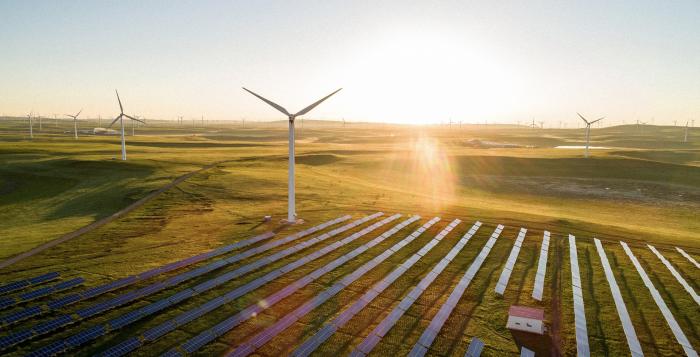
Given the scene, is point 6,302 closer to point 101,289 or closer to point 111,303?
point 101,289

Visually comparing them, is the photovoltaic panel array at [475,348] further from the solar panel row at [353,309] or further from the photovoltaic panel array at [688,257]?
the photovoltaic panel array at [688,257]

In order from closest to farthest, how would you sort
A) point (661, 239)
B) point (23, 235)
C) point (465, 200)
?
point (23, 235) < point (661, 239) < point (465, 200)

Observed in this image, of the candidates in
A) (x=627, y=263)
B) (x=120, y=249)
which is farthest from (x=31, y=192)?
(x=627, y=263)

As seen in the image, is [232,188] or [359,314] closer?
[359,314]

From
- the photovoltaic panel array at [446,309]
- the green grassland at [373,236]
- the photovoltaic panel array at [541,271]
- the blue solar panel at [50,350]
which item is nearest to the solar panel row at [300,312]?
the green grassland at [373,236]

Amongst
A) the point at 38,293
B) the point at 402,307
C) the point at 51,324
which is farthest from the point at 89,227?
the point at 402,307

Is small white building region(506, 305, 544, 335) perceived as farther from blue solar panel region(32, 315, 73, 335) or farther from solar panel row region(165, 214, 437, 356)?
blue solar panel region(32, 315, 73, 335)

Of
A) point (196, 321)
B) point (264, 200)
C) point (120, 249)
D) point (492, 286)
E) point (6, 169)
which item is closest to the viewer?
point (196, 321)

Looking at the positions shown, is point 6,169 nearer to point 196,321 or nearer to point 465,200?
point 196,321
